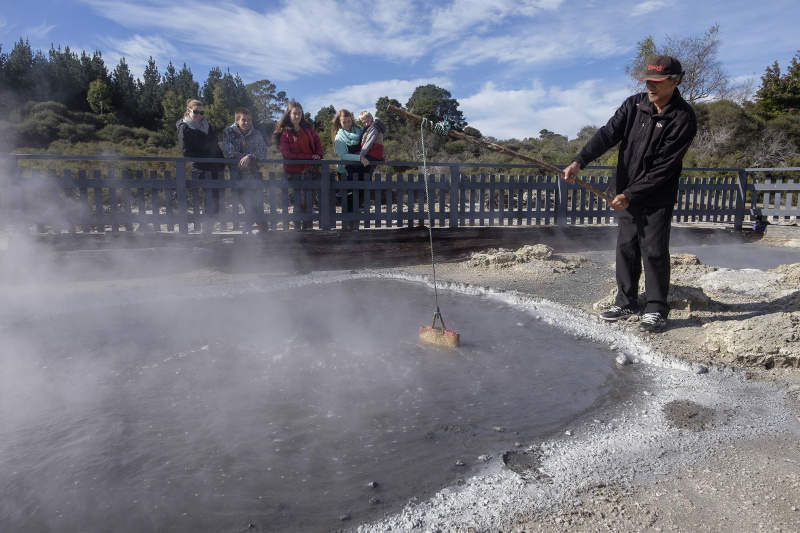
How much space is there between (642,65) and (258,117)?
90.1 ft

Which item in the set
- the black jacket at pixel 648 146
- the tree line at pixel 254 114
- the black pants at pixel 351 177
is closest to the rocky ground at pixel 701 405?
the black jacket at pixel 648 146

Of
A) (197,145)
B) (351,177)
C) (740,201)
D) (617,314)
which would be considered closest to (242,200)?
(197,145)

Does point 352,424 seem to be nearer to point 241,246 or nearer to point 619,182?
point 619,182

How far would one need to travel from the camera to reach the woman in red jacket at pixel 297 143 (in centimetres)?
798

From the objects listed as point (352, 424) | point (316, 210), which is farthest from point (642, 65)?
point (352, 424)

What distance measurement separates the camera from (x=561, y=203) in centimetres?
980

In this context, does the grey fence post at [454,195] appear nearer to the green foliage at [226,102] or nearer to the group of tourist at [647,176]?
the group of tourist at [647,176]

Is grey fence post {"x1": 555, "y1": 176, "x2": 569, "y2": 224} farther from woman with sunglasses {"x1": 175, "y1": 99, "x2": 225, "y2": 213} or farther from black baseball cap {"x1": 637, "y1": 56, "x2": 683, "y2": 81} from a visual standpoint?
woman with sunglasses {"x1": 175, "y1": 99, "x2": 225, "y2": 213}

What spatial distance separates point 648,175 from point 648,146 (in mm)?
258

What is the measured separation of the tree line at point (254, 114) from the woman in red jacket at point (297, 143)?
696 inches

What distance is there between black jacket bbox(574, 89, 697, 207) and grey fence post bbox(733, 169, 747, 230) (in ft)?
28.5

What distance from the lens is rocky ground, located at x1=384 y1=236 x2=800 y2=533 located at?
82.0 inches

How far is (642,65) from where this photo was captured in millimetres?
32281

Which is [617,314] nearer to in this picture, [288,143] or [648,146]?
[648,146]
